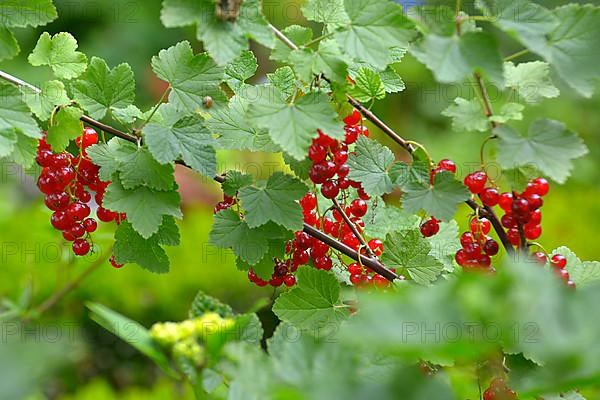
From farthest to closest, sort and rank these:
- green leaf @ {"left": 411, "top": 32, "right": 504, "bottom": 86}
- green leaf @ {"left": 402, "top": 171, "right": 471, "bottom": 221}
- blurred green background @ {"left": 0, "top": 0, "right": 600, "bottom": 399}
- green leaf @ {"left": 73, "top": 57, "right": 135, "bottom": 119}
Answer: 1. blurred green background @ {"left": 0, "top": 0, "right": 600, "bottom": 399}
2. green leaf @ {"left": 73, "top": 57, "right": 135, "bottom": 119}
3. green leaf @ {"left": 402, "top": 171, "right": 471, "bottom": 221}
4. green leaf @ {"left": 411, "top": 32, "right": 504, "bottom": 86}

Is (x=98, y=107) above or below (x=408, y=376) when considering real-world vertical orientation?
below

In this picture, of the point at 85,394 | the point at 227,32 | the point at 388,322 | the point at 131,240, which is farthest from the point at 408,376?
the point at 85,394

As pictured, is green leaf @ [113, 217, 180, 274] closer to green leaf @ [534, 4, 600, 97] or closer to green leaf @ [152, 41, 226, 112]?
green leaf @ [152, 41, 226, 112]

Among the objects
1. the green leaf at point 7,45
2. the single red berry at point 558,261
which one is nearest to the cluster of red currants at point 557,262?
the single red berry at point 558,261

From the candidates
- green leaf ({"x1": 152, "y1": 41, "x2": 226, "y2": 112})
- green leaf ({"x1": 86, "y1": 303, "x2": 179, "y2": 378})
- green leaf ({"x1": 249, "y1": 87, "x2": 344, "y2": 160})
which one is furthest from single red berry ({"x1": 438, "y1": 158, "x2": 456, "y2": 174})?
green leaf ({"x1": 86, "y1": 303, "x2": 179, "y2": 378})

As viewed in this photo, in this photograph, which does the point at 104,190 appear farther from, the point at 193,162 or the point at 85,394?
the point at 85,394

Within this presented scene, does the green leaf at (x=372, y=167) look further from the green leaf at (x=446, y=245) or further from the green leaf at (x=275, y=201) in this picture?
the green leaf at (x=446, y=245)

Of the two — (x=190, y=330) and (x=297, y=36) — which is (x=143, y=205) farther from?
(x=297, y=36)
